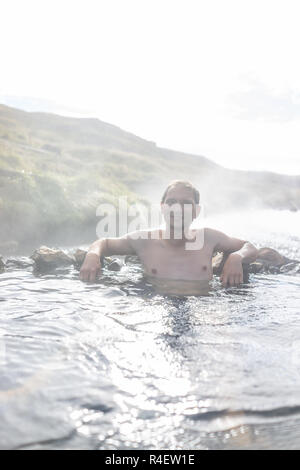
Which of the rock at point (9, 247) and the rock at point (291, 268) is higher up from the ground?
the rock at point (9, 247)

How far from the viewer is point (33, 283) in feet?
18.9

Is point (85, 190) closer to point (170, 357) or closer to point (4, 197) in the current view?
point (4, 197)

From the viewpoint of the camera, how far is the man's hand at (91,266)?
5660 mm

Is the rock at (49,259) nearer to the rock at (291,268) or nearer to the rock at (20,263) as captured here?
the rock at (20,263)

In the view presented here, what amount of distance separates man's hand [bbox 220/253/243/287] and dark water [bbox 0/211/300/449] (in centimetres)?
60

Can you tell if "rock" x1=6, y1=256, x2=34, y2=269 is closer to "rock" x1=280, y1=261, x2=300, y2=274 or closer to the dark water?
the dark water

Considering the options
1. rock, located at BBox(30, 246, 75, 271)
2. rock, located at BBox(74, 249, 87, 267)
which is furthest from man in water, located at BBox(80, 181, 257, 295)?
rock, located at BBox(30, 246, 75, 271)

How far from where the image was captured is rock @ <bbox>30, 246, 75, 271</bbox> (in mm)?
6938

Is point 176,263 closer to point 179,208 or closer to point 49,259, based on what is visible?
point 179,208

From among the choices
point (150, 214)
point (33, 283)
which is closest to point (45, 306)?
point (33, 283)

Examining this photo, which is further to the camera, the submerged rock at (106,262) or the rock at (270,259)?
the rock at (270,259)

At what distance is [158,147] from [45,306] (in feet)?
297

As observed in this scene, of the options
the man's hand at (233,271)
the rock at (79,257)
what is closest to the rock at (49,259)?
the rock at (79,257)

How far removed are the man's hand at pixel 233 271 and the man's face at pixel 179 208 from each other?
802mm
